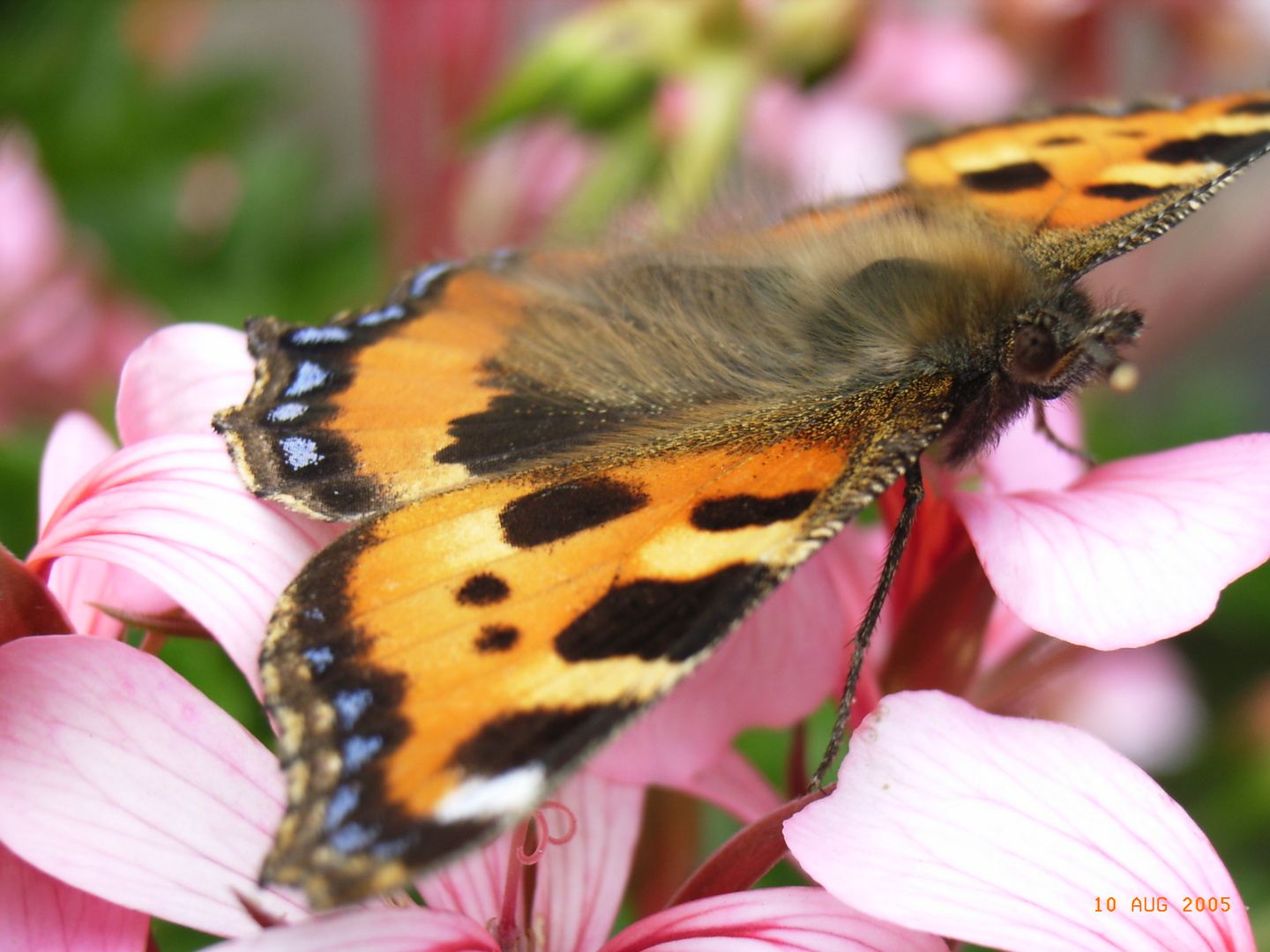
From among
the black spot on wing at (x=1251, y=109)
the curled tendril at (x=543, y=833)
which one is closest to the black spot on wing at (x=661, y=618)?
the curled tendril at (x=543, y=833)

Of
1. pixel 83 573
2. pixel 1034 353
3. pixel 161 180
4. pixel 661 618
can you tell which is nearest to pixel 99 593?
pixel 83 573

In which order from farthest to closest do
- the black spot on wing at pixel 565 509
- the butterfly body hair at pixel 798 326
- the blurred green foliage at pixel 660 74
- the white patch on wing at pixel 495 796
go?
1. the blurred green foliage at pixel 660 74
2. the butterfly body hair at pixel 798 326
3. the black spot on wing at pixel 565 509
4. the white patch on wing at pixel 495 796

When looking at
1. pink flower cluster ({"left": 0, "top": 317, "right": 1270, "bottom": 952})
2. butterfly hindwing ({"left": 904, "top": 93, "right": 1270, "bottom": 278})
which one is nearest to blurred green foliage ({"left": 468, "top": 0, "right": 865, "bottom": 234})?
butterfly hindwing ({"left": 904, "top": 93, "right": 1270, "bottom": 278})

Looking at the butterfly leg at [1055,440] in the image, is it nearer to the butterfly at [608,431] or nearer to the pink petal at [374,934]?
the butterfly at [608,431]

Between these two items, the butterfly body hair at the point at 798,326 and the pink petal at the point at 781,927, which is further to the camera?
the butterfly body hair at the point at 798,326

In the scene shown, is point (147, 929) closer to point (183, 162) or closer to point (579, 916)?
point (579, 916)

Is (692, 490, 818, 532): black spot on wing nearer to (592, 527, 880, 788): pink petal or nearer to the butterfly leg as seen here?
(592, 527, 880, 788): pink petal

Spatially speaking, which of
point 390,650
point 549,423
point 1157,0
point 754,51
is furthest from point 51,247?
point 1157,0
